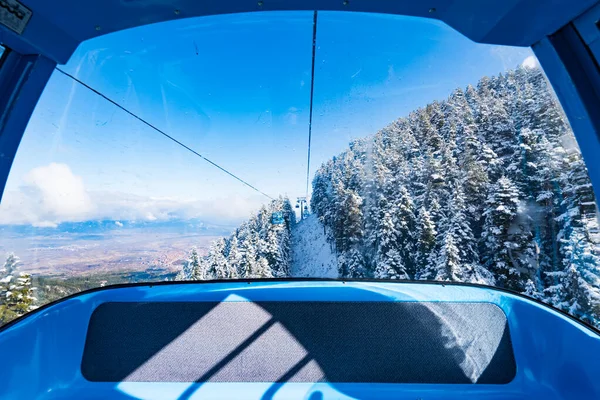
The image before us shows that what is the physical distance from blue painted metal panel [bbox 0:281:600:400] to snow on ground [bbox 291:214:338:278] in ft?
1.61

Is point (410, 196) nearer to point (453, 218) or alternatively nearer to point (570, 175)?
point (453, 218)

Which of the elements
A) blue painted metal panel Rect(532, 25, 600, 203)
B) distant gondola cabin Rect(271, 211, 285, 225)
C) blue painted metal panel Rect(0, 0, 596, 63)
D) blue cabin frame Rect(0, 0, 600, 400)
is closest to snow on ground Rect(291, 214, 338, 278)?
distant gondola cabin Rect(271, 211, 285, 225)

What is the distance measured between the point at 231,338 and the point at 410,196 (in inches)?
76.6

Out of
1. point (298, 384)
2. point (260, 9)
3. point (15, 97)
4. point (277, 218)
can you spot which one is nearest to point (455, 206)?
point (277, 218)

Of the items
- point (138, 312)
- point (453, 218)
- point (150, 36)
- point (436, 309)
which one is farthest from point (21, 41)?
point (453, 218)

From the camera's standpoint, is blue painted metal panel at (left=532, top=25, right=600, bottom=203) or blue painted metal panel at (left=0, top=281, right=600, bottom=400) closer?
blue painted metal panel at (left=532, top=25, right=600, bottom=203)

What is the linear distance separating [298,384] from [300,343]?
0.21 meters

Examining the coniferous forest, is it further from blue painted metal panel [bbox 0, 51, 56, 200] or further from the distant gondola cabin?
blue painted metal panel [bbox 0, 51, 56, 200]

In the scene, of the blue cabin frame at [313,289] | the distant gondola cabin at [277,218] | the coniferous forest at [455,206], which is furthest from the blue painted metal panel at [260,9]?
the distant gondola cabin at [277,218]

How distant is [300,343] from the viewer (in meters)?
1.64

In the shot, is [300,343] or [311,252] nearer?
[300,343]

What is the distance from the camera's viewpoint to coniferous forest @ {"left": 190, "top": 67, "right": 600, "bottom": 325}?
214cm

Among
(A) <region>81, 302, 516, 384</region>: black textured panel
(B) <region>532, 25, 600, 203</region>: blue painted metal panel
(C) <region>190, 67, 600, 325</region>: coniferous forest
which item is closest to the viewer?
(B) <region>532, 25, 600, 203</region>: blue painted metal panel

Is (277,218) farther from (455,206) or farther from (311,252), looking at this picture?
(455,206)
